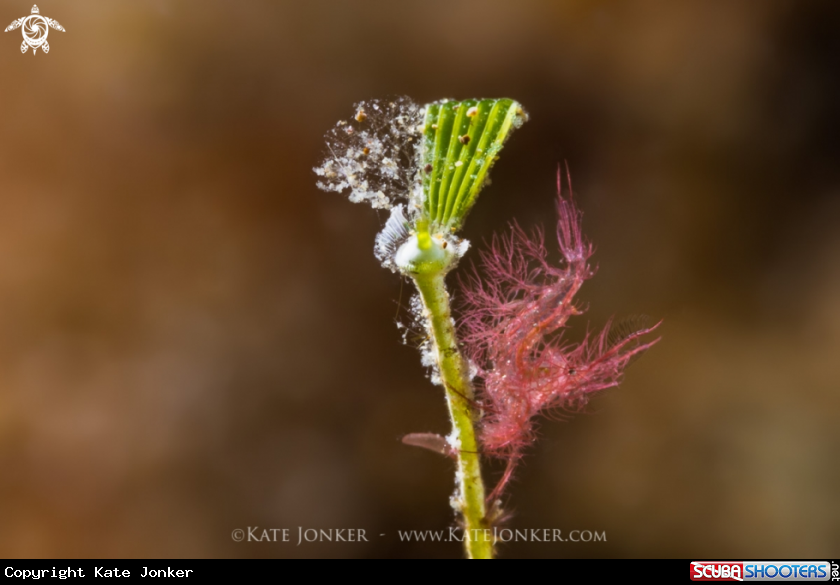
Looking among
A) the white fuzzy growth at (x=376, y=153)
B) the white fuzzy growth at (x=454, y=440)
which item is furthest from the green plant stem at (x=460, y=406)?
the white fuzzy growth at (x=376, y=153)

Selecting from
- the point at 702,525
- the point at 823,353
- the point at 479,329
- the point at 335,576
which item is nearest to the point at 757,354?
the point at 823,353

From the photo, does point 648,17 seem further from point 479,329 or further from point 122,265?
point 122,265

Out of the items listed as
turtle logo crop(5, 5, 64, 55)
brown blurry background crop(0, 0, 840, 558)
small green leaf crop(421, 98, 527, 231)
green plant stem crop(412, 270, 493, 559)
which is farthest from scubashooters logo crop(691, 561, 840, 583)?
turtle logo crop(5, 5, 64, 55)

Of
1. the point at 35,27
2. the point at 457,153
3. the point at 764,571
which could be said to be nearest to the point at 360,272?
the point at 457,153

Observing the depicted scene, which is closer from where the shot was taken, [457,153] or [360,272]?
[457,153]

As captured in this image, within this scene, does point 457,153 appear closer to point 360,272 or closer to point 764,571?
point 360,272

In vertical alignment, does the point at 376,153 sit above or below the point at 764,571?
above
